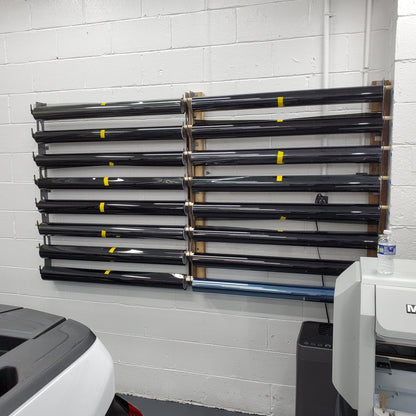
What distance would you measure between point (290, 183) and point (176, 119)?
74 centimetres

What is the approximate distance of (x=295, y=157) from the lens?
6.12 ft

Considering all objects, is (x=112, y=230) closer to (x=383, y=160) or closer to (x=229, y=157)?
(x=229, y=157)

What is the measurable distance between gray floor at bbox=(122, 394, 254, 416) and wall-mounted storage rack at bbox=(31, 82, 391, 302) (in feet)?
2.56

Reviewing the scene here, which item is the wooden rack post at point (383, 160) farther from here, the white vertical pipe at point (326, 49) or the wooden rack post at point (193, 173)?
the wooden rack post at point (193, 173)

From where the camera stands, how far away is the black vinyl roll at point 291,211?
1.82 meters

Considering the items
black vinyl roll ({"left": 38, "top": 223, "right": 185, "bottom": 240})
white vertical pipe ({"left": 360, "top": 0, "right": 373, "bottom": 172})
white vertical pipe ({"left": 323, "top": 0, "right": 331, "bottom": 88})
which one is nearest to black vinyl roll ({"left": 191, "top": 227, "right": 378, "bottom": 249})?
black vinyl roll ({"left": 38, "top": 223, "right": 185, "bottom": 240})

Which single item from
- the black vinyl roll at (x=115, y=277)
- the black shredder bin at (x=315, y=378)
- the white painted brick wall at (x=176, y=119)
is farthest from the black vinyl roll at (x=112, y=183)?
the black shredder bin at (x=315, y=378)

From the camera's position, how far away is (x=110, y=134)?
2.09m

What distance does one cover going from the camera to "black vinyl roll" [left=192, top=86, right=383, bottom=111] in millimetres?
1764

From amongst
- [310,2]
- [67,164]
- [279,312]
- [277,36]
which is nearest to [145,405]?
[279,312]

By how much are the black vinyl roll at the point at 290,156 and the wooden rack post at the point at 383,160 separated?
0.21 feet

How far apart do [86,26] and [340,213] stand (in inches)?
70.5

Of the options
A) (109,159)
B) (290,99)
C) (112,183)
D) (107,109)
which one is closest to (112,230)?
(112,183)

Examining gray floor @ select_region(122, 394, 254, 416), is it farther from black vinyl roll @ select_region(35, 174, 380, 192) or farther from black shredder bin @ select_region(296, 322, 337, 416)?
black vinyl roll @ select_region(35, 174, 380, 192)
